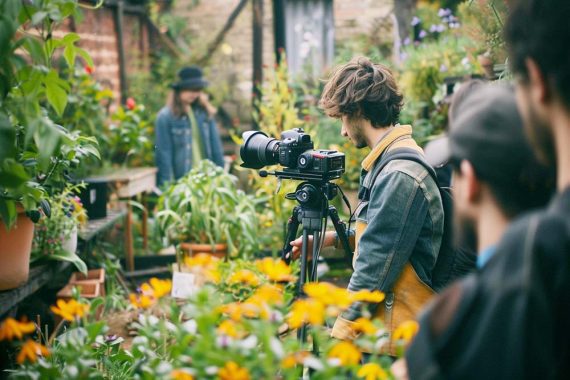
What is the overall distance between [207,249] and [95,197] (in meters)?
0.92

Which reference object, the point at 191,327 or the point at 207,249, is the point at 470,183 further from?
the point at 207,249

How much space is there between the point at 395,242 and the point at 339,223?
1.70ft

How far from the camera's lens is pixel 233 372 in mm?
1244

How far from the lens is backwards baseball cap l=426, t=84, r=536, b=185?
1157 millimetres

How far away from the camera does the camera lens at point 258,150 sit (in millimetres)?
2824

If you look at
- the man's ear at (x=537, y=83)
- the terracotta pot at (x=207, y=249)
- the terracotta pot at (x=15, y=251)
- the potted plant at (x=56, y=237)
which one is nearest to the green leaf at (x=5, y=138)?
the man's ear at (x=537, y=83)

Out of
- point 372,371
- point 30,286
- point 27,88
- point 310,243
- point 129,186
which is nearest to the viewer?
point 372,371

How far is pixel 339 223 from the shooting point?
9.02 feet

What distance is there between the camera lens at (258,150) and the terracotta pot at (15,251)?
3.28ft

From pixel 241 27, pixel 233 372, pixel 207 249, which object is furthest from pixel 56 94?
pixel 241 27

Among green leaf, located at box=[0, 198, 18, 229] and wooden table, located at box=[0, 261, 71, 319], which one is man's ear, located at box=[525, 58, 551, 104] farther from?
wooden table, located at box=[0, 261, 71, 319]

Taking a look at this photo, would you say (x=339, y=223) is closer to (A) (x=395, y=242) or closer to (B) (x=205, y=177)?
(A) (x=395, y=242)

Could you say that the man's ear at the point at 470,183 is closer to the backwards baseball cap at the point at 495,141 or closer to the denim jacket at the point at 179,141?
the backwards baseball cap at the point at 495,141

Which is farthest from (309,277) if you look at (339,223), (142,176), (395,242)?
(142,176)
